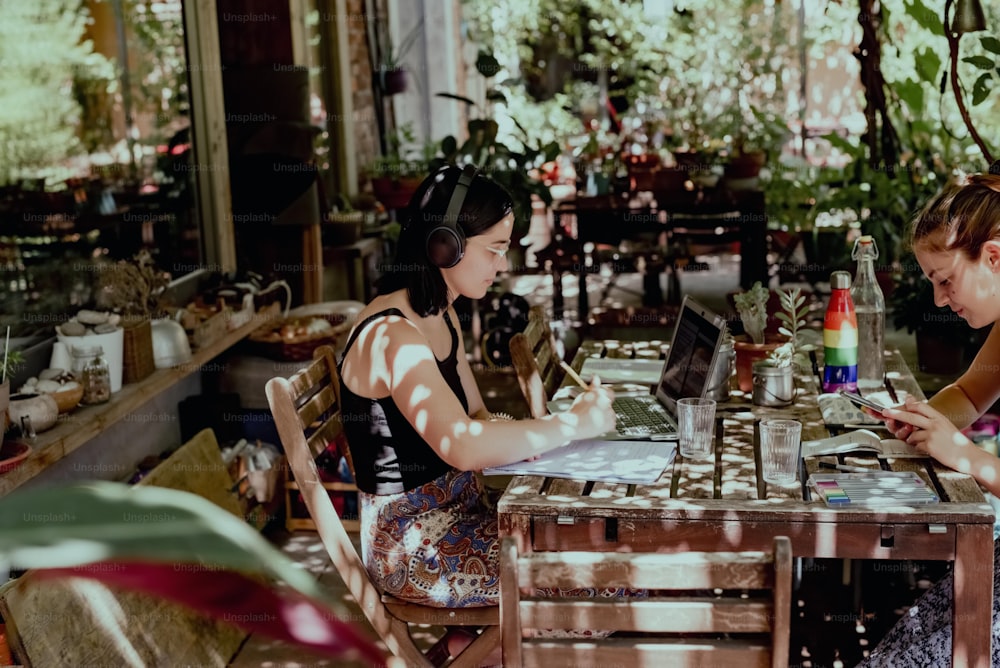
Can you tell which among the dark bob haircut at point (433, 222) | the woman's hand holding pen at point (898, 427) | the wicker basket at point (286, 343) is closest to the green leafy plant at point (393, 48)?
the wicker basket at point (286, 343)

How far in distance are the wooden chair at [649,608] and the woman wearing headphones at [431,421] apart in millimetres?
652

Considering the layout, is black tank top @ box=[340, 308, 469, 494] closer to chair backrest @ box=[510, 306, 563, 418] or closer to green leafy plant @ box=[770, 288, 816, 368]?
chair backrest @ box=[510, 306, 563, 418]

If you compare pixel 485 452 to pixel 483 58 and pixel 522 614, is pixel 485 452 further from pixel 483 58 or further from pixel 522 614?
pixel 483 58

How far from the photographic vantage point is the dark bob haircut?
2.37 meters

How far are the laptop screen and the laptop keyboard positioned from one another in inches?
1.2

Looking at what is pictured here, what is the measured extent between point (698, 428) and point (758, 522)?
0.38 m

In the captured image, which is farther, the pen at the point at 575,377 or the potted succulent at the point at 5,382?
the potted succulent at the point at 5,382

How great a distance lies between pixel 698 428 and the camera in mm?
2277

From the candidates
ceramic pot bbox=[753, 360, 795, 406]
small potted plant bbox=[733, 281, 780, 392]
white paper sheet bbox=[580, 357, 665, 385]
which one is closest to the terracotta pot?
small potted plant bbox=[733, 281, 780, 392]

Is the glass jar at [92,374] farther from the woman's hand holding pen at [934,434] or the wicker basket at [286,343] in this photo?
the woman's hand holding pen at [934,434]

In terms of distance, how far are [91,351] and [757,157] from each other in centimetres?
446

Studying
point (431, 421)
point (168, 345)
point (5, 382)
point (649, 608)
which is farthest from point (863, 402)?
point (168, 345)

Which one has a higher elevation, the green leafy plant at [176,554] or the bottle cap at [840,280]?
the green leafy plant at [176,554]

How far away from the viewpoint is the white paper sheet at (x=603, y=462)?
2135 millimetres
